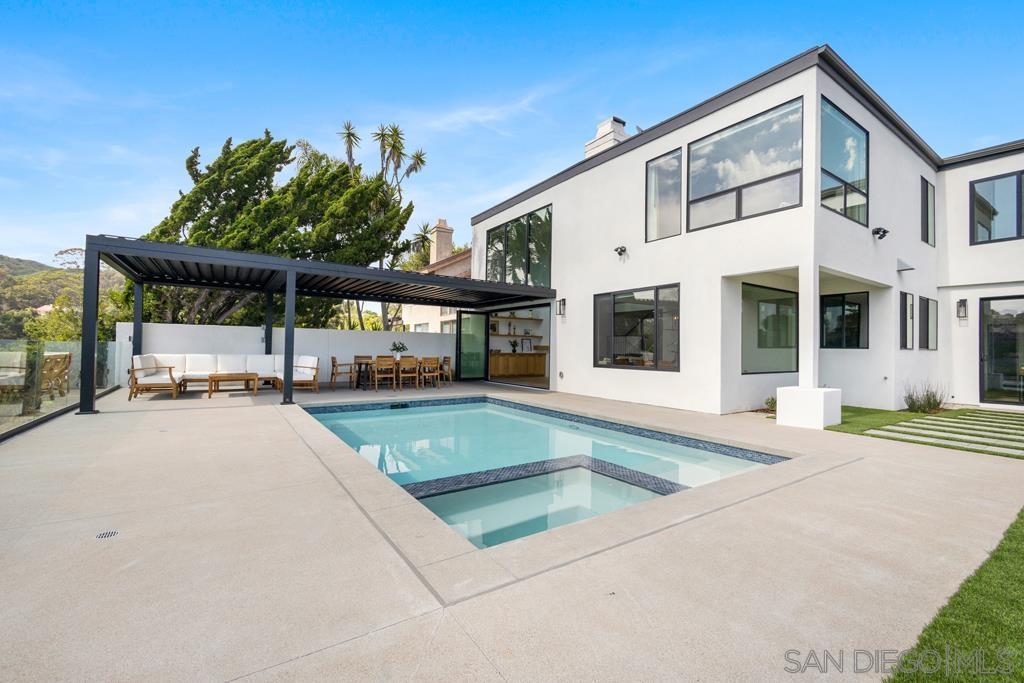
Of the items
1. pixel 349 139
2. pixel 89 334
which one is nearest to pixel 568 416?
pixel 89 334

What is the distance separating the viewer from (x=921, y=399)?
27.3 feet

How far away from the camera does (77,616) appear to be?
1.78 metres

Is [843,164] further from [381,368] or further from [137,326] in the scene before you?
[137,326]

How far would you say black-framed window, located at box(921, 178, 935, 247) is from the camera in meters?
9.17

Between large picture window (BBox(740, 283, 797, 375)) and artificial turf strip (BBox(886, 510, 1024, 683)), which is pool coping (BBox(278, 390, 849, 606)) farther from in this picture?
large picture window (BBox(740, 283, 797, 375))

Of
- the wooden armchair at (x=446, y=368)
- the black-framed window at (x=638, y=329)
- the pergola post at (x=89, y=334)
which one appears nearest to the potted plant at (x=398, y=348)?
the wooden armchair at (x=446, y=368)

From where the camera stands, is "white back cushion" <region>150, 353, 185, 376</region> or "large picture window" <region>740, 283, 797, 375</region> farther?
"white back cushion" <region>150, 353, 185, 376</region>

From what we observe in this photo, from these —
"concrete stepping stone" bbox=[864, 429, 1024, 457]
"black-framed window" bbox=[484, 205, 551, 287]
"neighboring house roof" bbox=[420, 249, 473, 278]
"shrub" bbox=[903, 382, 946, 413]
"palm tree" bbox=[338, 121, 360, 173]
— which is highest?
"palm tree" bbox=[338, 121, 360, 173]

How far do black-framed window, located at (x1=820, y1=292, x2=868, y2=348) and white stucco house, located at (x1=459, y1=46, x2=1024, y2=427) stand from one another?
0.03 meters

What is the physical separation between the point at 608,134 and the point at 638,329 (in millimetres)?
4649

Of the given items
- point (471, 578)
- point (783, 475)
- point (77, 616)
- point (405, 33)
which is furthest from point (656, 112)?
point (77, 616)

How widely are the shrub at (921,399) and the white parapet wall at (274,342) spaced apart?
423 inches

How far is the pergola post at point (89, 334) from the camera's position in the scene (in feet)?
21.6

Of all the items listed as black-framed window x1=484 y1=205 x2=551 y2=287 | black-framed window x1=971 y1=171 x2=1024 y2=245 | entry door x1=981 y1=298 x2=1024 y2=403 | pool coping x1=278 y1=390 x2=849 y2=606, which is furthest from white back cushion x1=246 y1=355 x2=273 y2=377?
black-framed window x1=971 y1=171 x2=1024 y2=245
